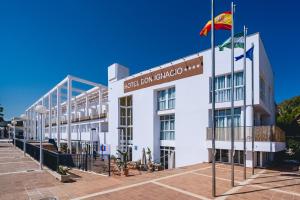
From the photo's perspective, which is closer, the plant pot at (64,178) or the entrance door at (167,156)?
the plant pot at (64,178)

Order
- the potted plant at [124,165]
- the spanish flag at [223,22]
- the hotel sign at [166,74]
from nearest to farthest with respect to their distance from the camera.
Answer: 1. the spanish flag at [223,22]
2. the potted plant at [124,165]
3. the hotel sign at [166,74]

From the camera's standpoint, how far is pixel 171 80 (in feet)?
73.2

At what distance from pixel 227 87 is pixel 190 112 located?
390 cm

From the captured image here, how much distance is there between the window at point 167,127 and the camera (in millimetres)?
22667

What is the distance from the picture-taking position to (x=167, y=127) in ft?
76.4

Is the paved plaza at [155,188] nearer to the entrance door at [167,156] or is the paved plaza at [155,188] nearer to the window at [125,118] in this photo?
the entrance door at [167,156]

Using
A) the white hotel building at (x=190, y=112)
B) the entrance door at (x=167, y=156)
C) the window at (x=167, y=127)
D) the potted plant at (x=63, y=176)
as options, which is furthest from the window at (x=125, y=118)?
the potted plant at (x=63, y=176)

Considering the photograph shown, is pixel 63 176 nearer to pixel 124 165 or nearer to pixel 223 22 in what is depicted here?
pixel 124 165

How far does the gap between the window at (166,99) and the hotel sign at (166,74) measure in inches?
42.6

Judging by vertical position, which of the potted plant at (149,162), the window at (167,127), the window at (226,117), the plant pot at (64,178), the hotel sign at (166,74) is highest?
the hotel sign at (166,74)

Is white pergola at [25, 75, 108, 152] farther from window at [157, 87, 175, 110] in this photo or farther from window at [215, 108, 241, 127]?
window at [215, 108, 241, 127]

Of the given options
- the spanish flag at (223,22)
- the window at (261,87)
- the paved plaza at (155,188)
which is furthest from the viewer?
the window at (261,87)

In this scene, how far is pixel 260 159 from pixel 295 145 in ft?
36.0

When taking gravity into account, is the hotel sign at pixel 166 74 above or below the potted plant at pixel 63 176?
above
